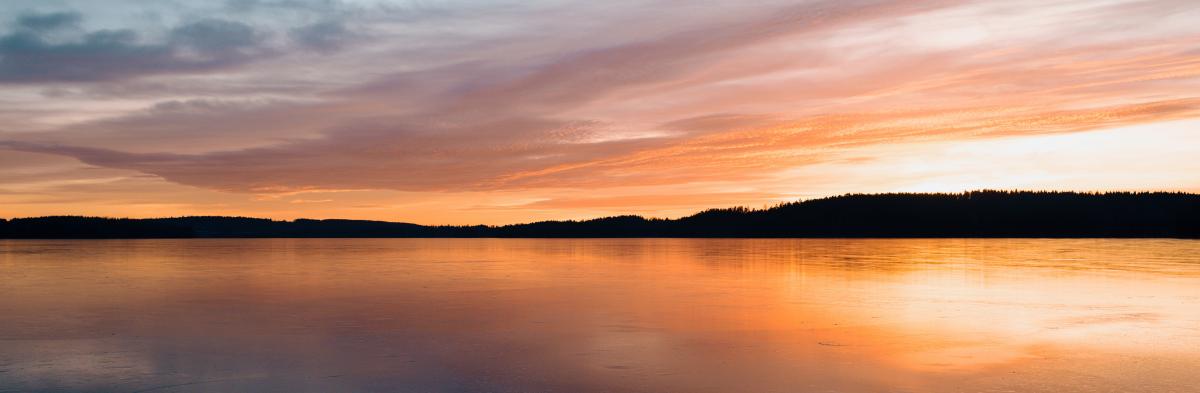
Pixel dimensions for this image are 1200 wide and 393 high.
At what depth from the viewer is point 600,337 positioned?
12.4 m

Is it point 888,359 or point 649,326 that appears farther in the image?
point 649,326

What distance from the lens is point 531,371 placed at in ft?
31.7

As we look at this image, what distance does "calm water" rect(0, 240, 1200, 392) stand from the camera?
29.9ft

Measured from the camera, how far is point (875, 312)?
15.8m

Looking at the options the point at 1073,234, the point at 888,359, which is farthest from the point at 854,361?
the point at 1073,234

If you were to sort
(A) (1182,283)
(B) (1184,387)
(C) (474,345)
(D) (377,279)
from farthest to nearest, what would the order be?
1. (D) (377,279)
2. (A) (1182,283)
3. (C) (474,345)
4. (B) (1184,387)

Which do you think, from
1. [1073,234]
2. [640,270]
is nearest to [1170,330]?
[640,270]

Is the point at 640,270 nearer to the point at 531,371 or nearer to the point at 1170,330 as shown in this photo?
the point at 1170,330

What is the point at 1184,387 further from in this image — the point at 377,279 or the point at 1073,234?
the point at 1073,234

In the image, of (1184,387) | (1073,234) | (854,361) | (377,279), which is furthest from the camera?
(1073,234)

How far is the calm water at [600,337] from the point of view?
9125 millimetres

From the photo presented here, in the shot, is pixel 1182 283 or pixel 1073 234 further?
pixel 1073 234

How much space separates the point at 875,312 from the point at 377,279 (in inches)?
596

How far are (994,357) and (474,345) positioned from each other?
6.73 metres
